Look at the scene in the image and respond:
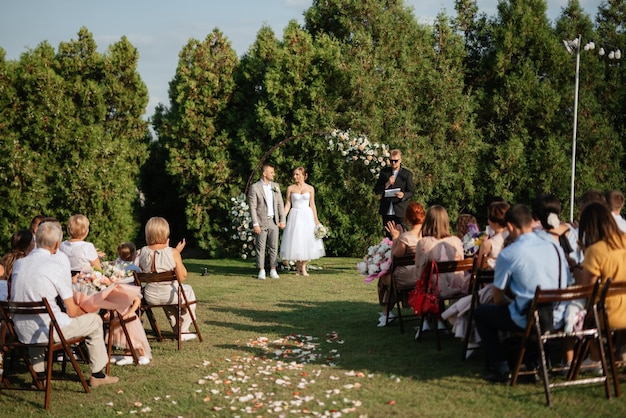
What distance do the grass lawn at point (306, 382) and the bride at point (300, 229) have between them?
4.36m

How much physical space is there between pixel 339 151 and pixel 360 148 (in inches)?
74.4

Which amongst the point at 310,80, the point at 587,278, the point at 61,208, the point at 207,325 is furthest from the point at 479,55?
the point at 587,278

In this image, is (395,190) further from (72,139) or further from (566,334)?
(566,334)

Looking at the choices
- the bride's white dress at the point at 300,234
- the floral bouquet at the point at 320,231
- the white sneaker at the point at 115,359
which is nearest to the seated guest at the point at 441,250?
the white sneaker at the point at 115,359

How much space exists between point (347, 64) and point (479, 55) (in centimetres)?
526

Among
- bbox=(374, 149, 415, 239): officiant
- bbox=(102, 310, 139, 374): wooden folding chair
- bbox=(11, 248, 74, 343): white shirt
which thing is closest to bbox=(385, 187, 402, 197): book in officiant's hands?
bbox=(374, 149, 415, 239): officiant

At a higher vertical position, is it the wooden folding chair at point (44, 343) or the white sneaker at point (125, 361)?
the wooden folding chair at point (44, 343)

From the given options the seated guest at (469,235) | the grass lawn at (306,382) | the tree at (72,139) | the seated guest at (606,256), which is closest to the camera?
the grass lawn at (306,382)

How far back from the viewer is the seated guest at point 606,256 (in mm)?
5688

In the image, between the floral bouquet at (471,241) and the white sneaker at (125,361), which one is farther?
the floral bouquet at (471,241)

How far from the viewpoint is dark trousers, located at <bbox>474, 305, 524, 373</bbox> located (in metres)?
5.95

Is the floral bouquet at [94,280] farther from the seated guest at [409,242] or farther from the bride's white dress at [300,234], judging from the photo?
the bride's white dress at [300,234]

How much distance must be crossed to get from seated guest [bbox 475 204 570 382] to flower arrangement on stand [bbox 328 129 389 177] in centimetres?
961

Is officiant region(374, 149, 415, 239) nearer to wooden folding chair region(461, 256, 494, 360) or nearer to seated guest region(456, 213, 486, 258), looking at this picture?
seated guest region(456, 213, 486, 258)
